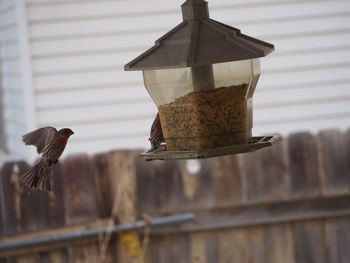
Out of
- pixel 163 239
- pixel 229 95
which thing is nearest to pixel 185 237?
pixel 163 239

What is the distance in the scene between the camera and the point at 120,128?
5293mm

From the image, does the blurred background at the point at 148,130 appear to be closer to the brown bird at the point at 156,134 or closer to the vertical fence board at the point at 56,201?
the vertical fence board at the point at 56,201

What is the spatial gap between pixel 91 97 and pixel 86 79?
0.50 ft

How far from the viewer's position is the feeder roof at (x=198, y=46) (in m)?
2.08

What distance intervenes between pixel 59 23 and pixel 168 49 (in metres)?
3.31

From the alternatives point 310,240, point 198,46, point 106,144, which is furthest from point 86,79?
point 198,46

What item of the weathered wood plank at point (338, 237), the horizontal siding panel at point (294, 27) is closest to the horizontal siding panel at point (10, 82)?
the horizontal siding panel at point (294, 27)

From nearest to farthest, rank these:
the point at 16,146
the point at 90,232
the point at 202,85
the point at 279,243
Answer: the point at 202,85, the point at 90,232, the point at 279,243, the point at 16,146

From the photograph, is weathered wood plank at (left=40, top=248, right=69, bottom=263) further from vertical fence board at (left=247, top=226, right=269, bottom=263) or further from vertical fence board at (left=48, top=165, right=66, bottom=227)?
vertical fence board at (left=247, top=226, right=269, bottom=263)

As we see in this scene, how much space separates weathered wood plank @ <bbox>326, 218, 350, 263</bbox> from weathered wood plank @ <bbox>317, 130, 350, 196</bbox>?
276 millimetres

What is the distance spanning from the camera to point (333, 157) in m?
4.56

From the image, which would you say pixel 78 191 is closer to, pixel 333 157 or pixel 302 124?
pixel 333 157

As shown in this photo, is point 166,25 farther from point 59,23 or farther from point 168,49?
point 168,49

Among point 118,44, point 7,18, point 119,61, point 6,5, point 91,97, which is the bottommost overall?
point 91,97
